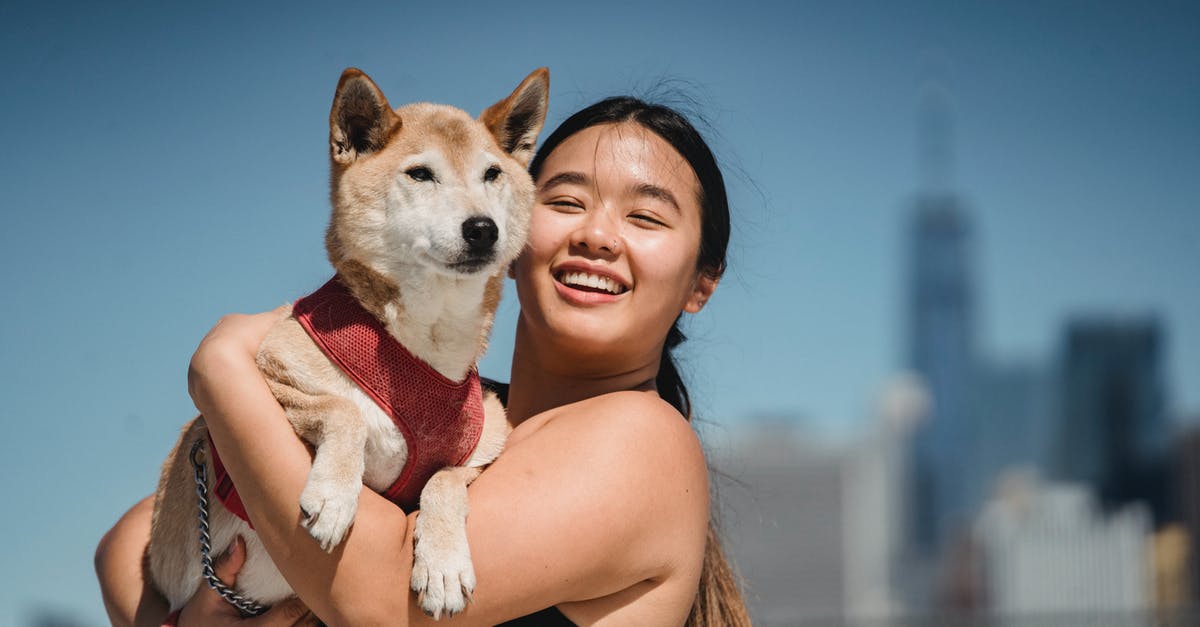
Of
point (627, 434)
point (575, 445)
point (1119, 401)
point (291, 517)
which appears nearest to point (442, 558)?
point (291, 517)

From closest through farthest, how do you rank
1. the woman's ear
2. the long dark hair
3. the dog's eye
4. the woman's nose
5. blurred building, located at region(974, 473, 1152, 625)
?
the dog's eye → the woman's nose → the long dark hair → the woman's ear → blurred building, located at region(974, 473, 1152, 625)

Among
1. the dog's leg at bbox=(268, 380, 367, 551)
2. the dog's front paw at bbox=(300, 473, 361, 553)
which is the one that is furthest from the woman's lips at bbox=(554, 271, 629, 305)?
the dog's front paw at bbox=(300, 473, 361, 553)

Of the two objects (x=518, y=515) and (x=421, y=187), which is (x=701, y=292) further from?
(x=518, y=515)

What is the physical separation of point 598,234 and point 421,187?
632 millimetres

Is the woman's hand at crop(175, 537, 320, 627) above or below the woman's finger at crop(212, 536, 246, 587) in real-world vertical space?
below

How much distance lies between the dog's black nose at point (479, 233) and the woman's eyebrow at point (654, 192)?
2.12 feet

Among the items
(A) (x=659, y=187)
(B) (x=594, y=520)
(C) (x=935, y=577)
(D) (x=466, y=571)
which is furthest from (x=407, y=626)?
(C) (x=935, y=577)

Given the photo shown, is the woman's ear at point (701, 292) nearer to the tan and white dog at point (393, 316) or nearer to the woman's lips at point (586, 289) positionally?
the woman's lips at point (586, 289)

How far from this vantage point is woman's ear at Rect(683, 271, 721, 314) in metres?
4.29

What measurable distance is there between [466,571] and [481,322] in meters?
0.96

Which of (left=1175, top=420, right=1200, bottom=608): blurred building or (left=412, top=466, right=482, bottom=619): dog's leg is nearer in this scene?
(left=412, top=466, right=482, bottom=619): dog's leg

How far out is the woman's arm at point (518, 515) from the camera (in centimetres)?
288

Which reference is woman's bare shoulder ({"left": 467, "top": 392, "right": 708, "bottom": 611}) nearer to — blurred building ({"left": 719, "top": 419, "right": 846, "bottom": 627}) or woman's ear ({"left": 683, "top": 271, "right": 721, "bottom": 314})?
woman's ear ({"left": 683, "top": 271, "right": 721, "bottom": 314})

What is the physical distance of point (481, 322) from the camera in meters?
3.57
